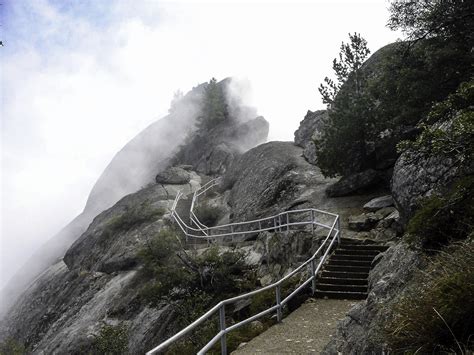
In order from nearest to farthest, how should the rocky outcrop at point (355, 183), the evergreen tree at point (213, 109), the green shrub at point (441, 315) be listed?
the green shrub at point (441, 315), the rocky outcrop at point (355, 183), the evergreen tree at point (213, 109)

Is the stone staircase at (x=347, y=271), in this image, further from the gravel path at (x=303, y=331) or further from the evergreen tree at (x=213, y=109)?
the evergreen tree at (x=213, y=109)

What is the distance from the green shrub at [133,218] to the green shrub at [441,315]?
23607mm

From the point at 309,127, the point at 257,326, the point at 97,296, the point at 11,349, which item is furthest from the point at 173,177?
the point at 257,326

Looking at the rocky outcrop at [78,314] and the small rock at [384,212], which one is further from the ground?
the rocky outcrop at [78,314]

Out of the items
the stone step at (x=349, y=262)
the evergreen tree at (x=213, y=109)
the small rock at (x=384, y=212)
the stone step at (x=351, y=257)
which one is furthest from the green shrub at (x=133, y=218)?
the evergreen tree at (x=213, y=109)

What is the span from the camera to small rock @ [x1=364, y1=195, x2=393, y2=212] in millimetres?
18172

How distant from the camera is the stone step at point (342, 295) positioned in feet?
40.4

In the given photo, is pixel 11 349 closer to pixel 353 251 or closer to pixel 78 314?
pixel 78 314

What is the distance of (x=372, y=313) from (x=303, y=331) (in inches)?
143

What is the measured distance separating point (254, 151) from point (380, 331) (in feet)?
95.4

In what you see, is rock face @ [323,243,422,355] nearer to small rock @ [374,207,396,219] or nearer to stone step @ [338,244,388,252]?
stone step @ [338,244,388,252]

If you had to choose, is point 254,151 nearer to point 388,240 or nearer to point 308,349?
point 388,240

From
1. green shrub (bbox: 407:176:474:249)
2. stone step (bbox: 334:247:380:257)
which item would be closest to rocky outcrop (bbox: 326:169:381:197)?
stone step (bbox: 334:247:380:257)

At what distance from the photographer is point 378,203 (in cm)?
1850
